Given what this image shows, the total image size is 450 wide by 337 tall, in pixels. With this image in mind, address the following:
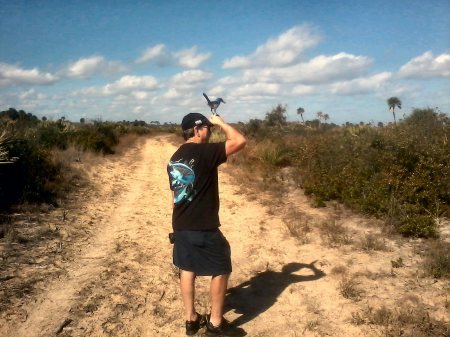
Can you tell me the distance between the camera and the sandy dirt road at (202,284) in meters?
3.84

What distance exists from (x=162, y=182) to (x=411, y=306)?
8806mm

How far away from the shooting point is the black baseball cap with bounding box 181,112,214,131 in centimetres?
341

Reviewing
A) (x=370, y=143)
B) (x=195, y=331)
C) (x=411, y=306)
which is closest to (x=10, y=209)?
(x=195, y=331)

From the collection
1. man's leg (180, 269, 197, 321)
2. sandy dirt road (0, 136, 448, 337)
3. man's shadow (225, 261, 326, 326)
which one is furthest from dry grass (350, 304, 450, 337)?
man's leg (180, 269, 197, 321)

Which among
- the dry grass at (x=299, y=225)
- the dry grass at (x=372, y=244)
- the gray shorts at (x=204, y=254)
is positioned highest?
the gray shorts at (x=204, y=254)

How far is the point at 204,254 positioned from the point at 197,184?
2.04 ft

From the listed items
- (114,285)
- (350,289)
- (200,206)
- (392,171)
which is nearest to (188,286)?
(200,206)

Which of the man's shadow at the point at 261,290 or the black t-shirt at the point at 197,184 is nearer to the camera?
the black t-shirt at the point at 197,184

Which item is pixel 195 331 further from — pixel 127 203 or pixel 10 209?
pixel 127 203

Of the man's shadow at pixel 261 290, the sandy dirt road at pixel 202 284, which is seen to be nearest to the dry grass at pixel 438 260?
the sandy dirt road at pixel 202 284

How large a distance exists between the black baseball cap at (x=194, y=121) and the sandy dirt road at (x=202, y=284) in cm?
205

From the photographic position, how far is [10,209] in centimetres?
700

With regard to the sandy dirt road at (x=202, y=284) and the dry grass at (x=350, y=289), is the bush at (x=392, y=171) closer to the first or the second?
the sandy dirt road at (x=202, y=284)

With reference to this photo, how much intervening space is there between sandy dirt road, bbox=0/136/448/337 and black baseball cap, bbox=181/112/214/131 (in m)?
2.05
